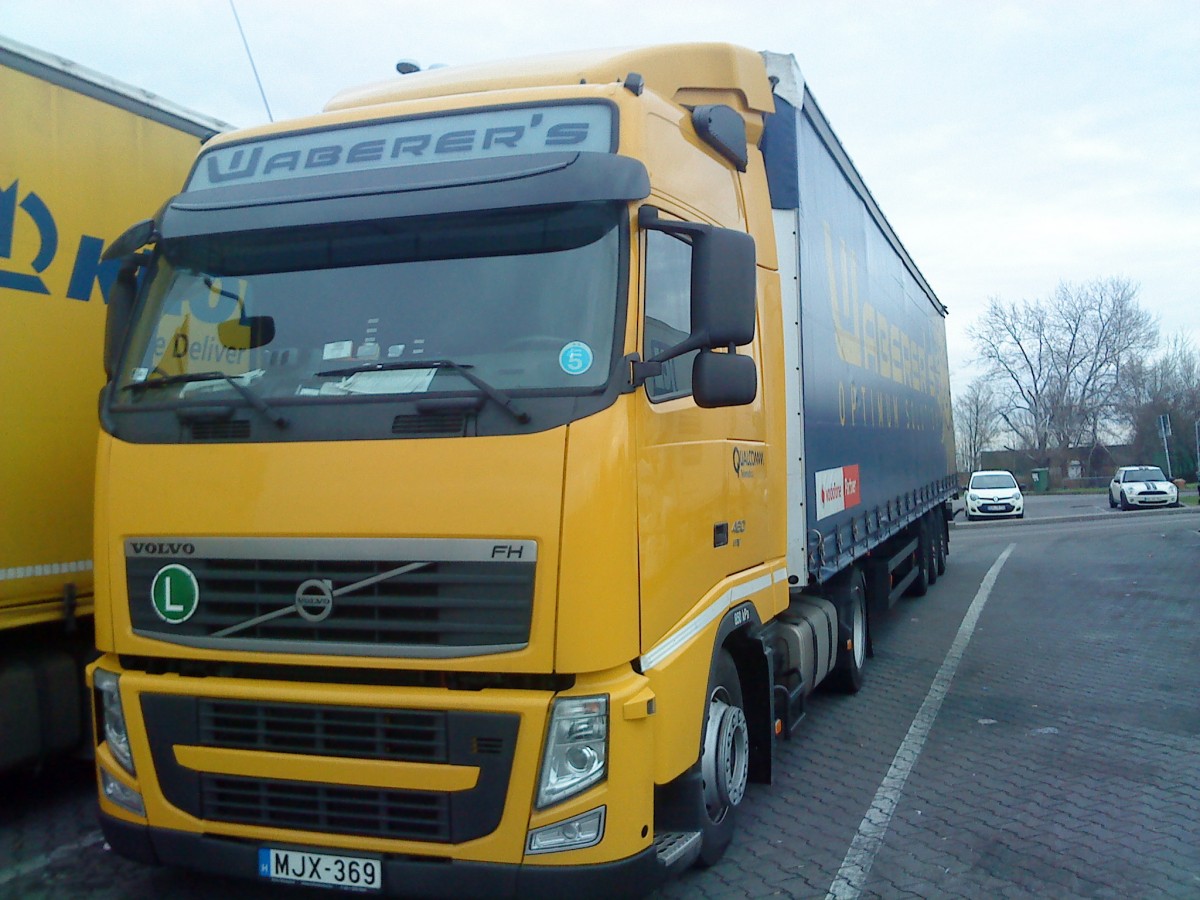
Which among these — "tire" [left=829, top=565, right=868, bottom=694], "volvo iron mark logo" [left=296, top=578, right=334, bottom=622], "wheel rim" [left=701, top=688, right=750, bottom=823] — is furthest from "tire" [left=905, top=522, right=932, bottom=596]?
"volvo iron mark logo" [left=296, top=578, right=334, bottom=622]

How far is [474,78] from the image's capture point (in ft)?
17.4

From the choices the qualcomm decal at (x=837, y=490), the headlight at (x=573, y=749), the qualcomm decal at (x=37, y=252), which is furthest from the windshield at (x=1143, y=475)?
the headlight at (x=573, y=749)

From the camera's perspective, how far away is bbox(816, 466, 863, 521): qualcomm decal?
6648mm

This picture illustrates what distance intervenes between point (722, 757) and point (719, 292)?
1985 millimetres

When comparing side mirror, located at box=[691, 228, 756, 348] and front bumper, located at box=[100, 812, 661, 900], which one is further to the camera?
side mirror, located at box=[691, 228, 756, 348]

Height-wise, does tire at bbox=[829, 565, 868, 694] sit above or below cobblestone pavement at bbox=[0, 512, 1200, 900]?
above

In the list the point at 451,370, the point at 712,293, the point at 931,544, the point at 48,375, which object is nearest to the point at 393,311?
the point at 451,370

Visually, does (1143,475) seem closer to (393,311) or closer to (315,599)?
(393,311)

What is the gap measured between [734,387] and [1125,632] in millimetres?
8990

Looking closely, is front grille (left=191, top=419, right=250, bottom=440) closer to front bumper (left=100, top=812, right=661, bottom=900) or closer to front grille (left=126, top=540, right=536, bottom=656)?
front grille (left=126, top=540, right=536, bottom=656)

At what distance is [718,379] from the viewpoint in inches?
160

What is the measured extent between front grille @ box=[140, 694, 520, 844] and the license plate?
0.29ft

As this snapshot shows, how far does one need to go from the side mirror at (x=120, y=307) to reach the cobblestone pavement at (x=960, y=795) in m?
2.33

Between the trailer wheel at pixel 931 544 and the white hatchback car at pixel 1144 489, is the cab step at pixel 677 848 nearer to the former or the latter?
the trailer wheel at pixel 931 544
